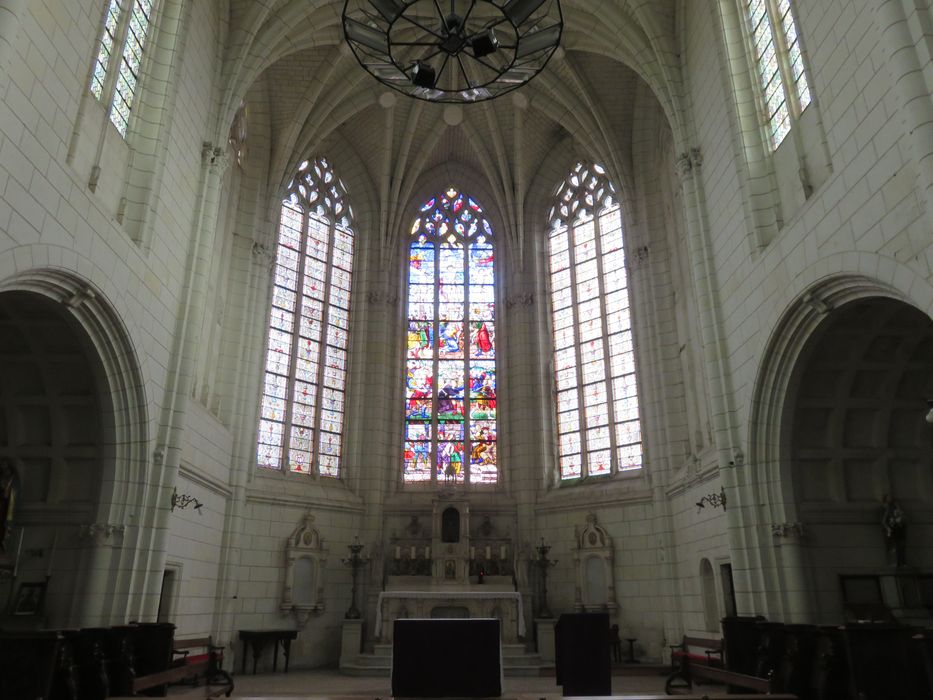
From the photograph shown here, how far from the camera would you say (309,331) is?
2178 centimetres

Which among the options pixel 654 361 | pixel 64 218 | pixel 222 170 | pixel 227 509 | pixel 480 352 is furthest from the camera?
pixel 480 352

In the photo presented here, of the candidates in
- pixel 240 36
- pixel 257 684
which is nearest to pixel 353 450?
pixel 257 684

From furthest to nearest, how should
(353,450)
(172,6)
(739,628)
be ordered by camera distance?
1. (353,450)
2. (172,6)
3. (739,628)

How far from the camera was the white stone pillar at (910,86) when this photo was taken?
7969 millimetres

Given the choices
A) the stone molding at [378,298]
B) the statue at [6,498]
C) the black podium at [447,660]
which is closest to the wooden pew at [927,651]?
the black podium at [447,660]

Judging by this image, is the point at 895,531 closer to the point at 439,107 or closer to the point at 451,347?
the point at 451,347

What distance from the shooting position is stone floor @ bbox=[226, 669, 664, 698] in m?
13.1

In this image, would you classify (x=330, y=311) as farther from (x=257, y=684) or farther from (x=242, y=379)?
(x=257, y=684)

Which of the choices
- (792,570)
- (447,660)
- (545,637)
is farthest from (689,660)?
(447,660)

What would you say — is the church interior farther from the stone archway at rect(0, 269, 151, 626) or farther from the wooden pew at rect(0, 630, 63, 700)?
the wooden pew at rect(0, 630, 63, 700)

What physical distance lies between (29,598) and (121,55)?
9.19 meters

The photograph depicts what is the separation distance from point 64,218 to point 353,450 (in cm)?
1240

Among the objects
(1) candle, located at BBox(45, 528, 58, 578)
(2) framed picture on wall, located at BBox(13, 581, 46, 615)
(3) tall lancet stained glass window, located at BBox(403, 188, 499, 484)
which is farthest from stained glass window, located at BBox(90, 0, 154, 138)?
(3) tall lancet stained glass window, located at BBox(403, 188, 499, 484)

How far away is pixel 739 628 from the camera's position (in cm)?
1196
